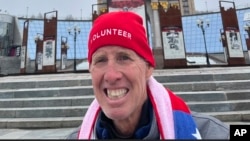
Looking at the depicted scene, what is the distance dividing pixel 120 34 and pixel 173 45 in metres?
8.62

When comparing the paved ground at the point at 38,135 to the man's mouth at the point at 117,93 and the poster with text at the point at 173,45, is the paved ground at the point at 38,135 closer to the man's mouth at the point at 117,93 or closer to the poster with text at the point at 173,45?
the man's mouth at the point at 117,93

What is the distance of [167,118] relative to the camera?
1.15 m

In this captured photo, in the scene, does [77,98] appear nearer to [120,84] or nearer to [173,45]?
[173,45]

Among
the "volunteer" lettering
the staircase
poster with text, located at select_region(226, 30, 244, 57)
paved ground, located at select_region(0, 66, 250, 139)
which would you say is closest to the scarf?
the "volunteer" lettering

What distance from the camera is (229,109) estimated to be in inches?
236

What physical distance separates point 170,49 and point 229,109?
417cm

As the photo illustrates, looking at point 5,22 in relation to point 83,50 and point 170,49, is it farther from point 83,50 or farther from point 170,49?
point 83,50

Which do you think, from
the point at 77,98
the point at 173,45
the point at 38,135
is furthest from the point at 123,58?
the point at 173,45

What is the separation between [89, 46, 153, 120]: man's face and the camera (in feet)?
4.04

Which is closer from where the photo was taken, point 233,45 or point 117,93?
point 117,93

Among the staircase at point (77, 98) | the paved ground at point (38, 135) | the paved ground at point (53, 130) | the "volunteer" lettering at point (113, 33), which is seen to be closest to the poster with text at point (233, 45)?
the paved ground at point (53, 130)

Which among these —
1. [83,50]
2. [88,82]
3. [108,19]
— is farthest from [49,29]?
[83,50]

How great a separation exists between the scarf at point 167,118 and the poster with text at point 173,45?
8.48 meters

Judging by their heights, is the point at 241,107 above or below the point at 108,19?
below
